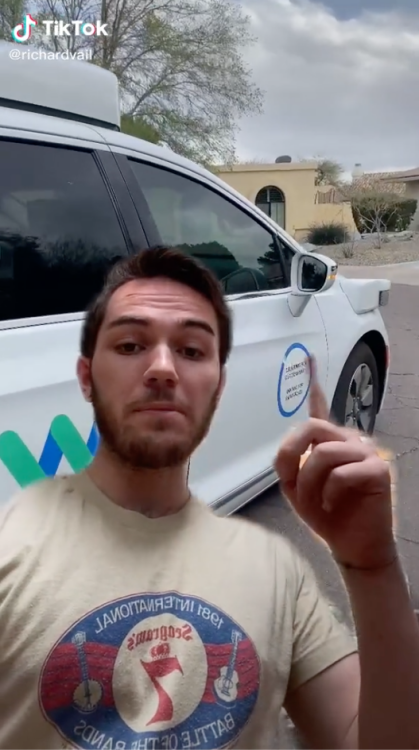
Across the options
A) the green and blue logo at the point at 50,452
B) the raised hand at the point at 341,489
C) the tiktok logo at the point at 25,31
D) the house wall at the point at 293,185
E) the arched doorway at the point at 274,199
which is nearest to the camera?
the raised hand at the point at 341,489

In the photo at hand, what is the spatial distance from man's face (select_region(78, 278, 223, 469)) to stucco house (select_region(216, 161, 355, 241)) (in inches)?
441

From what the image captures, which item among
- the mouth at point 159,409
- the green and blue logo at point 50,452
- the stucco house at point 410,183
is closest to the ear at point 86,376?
the mouth at point 159,409

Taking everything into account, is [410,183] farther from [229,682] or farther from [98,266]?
[229,682]

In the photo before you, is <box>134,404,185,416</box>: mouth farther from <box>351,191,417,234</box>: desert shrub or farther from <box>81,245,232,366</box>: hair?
<box>351,191,417,234</box>: desert shrub

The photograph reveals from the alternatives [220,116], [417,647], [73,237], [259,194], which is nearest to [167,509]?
[417,647]

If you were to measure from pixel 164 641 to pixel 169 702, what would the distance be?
0.07 m

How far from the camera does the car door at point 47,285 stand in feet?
3.85

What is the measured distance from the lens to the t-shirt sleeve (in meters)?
0.83

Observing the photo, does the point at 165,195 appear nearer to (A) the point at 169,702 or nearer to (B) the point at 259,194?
(A) the point at 169,702

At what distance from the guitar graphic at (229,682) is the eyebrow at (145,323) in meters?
0.38

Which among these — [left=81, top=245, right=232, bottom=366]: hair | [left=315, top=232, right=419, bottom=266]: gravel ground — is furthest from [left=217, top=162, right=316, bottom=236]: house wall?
[left=81, top=245, right=232, bottom=366]: hair

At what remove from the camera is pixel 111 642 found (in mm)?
741

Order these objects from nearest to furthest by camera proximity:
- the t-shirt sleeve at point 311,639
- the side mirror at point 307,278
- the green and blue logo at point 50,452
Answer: the t-shirt sleeve at point 311,639 → the green and blue logo at point 50,452 → the side mirror at point 307,278

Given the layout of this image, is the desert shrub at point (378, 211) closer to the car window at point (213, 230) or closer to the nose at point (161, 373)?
the car window at point (213, 230)
